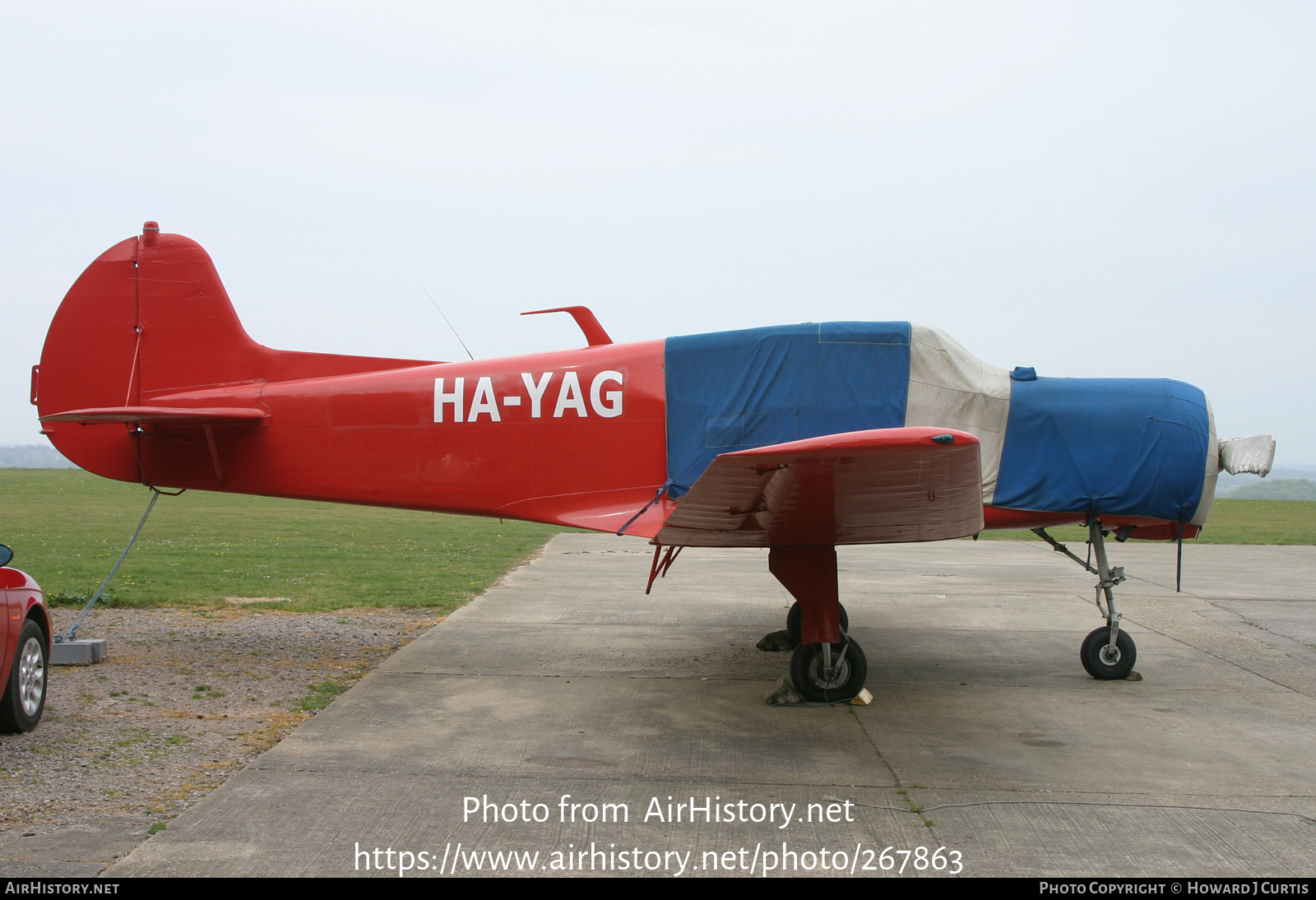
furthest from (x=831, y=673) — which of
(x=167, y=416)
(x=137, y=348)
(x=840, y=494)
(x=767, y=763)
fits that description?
(x=137, y=348)

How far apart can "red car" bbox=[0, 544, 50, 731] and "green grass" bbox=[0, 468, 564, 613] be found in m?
4.66

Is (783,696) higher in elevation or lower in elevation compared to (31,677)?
lower

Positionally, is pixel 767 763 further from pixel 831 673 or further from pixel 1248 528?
pixel 1248 528

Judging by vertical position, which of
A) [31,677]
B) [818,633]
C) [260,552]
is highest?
[31,677]

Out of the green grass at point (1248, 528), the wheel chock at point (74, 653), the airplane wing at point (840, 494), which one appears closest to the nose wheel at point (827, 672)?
the airplane wing at point (840, 494)

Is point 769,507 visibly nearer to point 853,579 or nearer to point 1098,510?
point 1098,510

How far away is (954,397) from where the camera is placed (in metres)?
7.05

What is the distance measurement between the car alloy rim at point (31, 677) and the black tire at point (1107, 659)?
24.2 ft

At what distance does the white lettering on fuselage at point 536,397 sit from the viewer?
7.41 metres

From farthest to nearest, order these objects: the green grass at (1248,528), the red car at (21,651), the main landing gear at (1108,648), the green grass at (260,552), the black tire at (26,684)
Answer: the green grass at (1248,528)
the green grass at (260,552)
the main landing gear at (1108,648)
the black tire at (26,684)
the red car at (21,651)

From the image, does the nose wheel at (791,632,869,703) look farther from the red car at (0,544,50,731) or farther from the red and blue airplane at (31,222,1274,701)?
the red car at (0,544,50,731)

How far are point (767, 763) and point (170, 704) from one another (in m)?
4.08

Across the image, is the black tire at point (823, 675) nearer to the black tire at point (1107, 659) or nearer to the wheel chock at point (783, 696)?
the wheel chock at point (783, 696)
